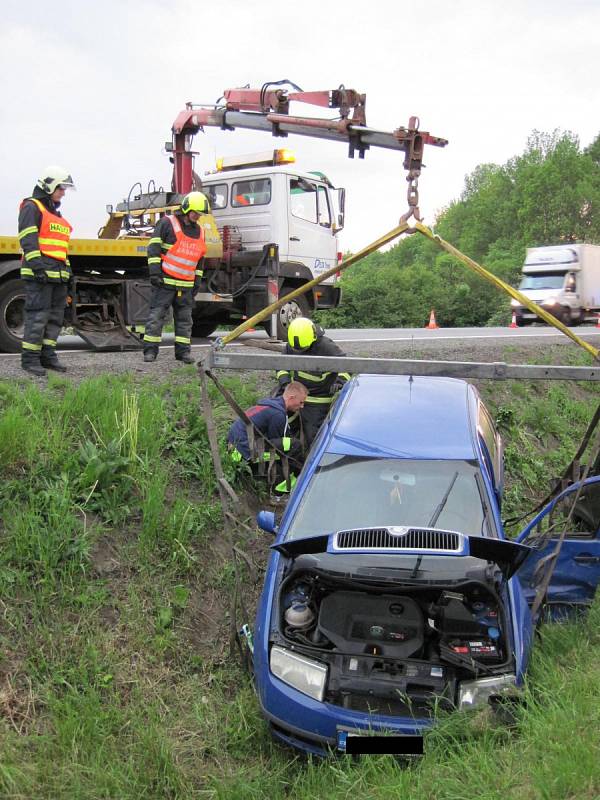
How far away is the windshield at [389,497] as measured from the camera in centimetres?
442

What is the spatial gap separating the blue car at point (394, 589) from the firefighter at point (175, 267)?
13.6 feet

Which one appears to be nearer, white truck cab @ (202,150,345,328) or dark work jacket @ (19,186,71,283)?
dark work jacket @ (19,186,71,283)

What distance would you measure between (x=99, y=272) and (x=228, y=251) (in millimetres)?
2118

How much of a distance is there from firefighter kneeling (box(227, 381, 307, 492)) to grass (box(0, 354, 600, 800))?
0.30 m

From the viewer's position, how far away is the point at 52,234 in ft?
25.0

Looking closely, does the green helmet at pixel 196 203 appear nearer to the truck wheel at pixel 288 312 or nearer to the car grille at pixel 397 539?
the truck wheel at pixel 288 312

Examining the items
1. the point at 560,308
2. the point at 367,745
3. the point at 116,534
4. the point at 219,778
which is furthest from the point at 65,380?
the point at 560,308

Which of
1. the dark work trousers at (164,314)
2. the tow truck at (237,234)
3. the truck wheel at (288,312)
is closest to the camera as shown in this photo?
the dark work trousers at (164,314)

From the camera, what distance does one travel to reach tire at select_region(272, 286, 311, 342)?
12.0 metres

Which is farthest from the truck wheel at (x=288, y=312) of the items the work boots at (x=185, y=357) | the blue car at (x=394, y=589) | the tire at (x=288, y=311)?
the blue car at (x=394, y=589)

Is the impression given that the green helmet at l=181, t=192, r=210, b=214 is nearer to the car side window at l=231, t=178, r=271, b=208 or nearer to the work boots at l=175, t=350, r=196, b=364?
the work boots at l=175, t=350, r=196, b=364

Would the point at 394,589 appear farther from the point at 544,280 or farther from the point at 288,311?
the point at 544,280

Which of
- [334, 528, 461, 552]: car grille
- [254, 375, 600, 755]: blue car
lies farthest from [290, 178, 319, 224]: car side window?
[334, 528, 461, 552]: car grille

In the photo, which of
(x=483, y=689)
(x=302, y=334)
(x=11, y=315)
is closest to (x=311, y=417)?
(x=302, y=334)
